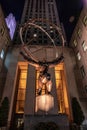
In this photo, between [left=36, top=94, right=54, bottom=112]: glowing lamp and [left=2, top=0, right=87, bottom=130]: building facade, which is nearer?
[left=36, top=94, right=54, bottom=112]: glowing lamp

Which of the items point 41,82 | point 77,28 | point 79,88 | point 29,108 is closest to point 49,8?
point 77,28

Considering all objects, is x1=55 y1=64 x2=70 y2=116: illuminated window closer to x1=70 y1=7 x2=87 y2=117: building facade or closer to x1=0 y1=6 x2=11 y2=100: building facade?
x1=70 y1=7 x2=87 y2=117: building facade

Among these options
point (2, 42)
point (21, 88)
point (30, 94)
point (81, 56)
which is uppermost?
point (2, 42)

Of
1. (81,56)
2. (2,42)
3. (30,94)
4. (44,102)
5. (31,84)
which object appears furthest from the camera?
(2,42)

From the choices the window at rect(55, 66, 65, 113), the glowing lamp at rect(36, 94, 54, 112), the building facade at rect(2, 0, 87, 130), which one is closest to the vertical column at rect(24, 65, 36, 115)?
the building facade at rect(2, 0, 87, 130)

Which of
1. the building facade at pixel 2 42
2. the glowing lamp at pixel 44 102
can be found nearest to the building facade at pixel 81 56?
the glowing lamp at pixel 44 102

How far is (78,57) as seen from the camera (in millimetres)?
23875

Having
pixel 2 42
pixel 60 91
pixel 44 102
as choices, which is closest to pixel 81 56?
pixel 60 91

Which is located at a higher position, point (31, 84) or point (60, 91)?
point (31, 84)

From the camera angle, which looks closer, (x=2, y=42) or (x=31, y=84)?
(x=31, y=84)

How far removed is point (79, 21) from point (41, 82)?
57.2ft

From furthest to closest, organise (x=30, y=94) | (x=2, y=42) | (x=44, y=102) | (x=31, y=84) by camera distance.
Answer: (x=2, y=42) < (x=31, y=84) < (x=30, y=94) < (x=44, y=102)

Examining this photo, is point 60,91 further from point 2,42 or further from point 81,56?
point 2,42

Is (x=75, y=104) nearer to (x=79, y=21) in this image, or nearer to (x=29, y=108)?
(x=29, y=108)
